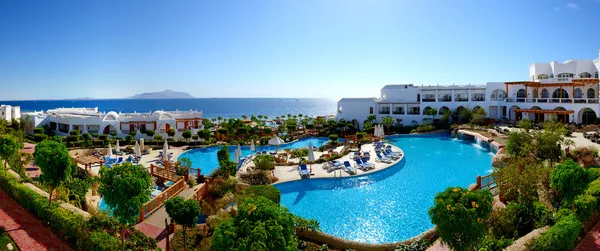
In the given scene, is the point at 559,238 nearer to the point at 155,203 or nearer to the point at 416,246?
the point at 416,246

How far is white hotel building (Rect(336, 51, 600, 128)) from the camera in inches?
1484

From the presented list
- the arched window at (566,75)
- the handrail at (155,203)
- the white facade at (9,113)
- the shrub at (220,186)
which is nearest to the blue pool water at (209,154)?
the shrub at (220,186)

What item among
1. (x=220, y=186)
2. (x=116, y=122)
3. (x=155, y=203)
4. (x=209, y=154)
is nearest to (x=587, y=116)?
(x=209, y=154)

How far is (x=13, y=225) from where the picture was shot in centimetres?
1057

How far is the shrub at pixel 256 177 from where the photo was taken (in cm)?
1709

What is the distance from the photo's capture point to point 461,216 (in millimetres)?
6902

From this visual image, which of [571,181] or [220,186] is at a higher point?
[571,181]

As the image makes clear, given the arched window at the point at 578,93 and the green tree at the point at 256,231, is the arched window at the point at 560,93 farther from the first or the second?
the green tree at the point at 256,231

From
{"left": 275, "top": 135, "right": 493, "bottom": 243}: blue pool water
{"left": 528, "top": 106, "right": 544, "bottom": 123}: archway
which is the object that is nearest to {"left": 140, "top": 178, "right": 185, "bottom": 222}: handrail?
{"left": 275, "top": 135, "right": 493, "bottom": 243}: blue pool water

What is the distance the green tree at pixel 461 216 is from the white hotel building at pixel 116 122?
105 ft

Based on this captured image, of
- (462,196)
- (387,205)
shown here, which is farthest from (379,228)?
(462,196)

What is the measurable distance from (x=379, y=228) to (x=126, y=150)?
21162 mm

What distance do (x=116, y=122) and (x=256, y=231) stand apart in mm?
35622

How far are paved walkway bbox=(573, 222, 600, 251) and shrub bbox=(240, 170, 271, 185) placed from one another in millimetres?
11796
